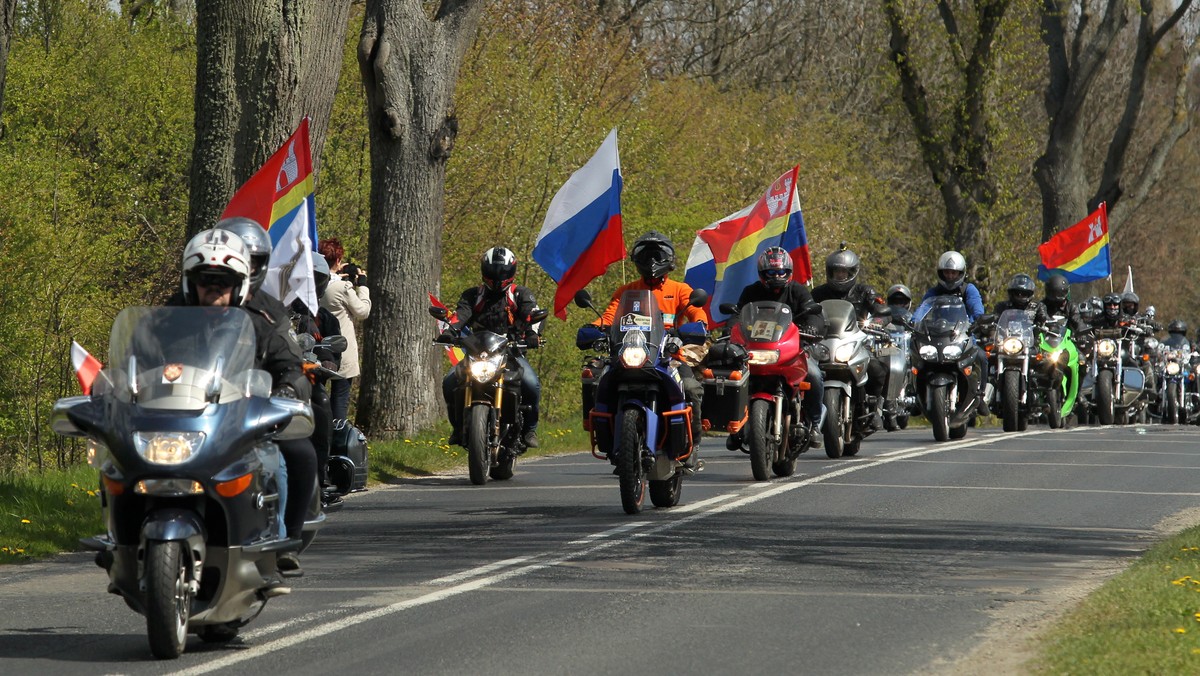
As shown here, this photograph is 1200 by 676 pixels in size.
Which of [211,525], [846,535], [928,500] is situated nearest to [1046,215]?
[928,500]

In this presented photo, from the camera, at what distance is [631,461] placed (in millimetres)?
12562

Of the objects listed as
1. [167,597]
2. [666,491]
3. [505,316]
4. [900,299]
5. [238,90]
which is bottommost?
[167,597]

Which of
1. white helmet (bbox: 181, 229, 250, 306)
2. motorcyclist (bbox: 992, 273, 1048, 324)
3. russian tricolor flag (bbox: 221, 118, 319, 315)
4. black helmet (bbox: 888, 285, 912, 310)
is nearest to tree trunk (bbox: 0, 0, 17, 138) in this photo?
russian tricolor flag (bbox: 221, 118, 319, 315)

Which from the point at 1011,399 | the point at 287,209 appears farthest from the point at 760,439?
the point at 1011,399

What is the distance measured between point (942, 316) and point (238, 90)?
33.3ft

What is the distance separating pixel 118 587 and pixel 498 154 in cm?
2069

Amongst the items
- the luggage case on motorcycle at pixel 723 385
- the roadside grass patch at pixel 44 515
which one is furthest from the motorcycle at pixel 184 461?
the luggage case on motorcycle at pixel 723 385

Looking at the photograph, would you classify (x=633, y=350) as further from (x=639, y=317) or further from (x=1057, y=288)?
(x=1057, y=288)

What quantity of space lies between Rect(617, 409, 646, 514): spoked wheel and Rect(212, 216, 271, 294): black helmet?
13.8 feet

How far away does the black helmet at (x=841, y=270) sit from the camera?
765 inches

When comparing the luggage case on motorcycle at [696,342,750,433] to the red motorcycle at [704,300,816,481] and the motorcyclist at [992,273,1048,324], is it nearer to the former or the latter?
the red motorcycle at [704,300,816,481]

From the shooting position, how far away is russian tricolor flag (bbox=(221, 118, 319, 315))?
12.6 meters

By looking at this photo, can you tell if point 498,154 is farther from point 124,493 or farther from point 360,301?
point 124,493

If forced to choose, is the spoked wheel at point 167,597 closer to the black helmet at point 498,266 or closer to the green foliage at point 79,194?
the black helmet at point 498,266
